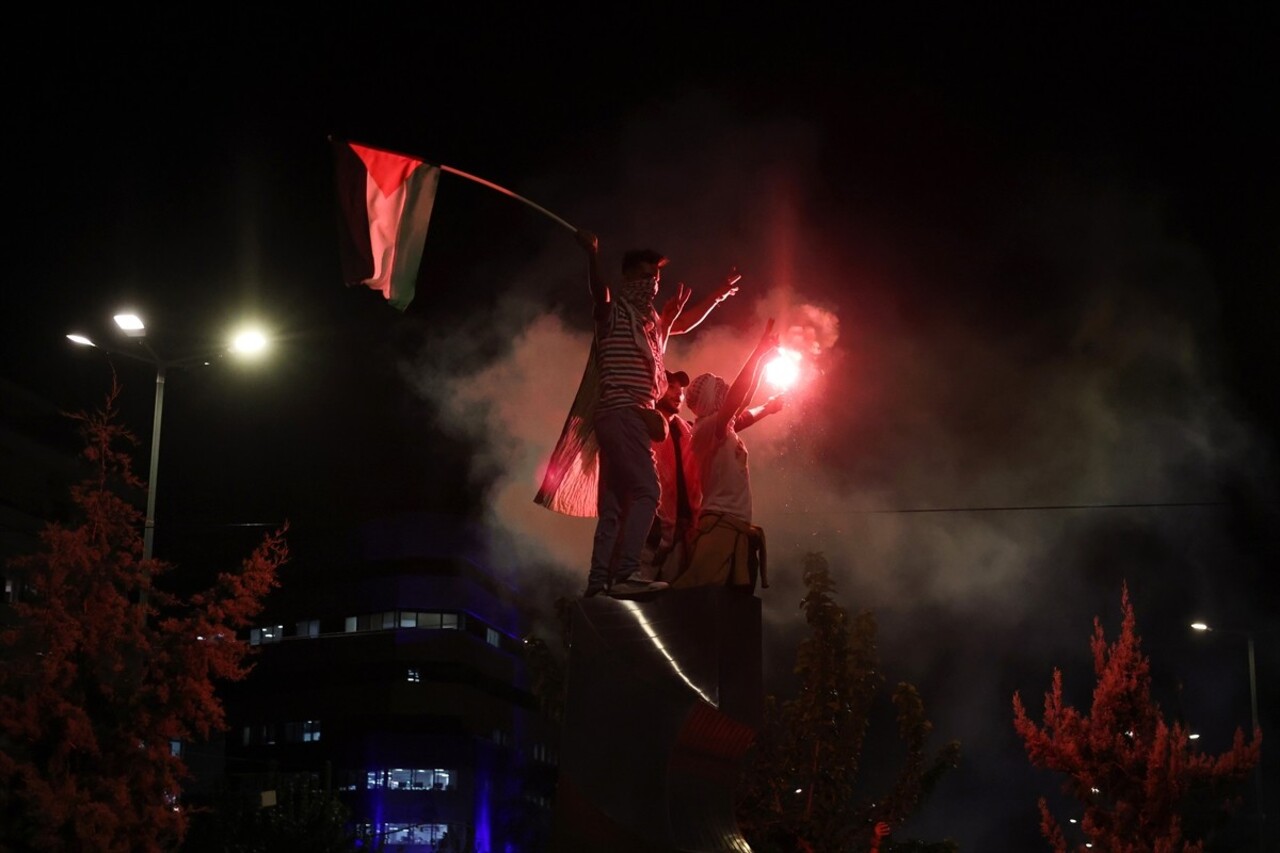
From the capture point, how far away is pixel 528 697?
71.4 metres

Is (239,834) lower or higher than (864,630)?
lower

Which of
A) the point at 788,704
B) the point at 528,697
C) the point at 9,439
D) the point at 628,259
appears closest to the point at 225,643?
the point at 628,259

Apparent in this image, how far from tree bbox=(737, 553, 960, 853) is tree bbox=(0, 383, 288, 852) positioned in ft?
34.7

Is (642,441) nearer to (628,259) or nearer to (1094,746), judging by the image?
(628,259)

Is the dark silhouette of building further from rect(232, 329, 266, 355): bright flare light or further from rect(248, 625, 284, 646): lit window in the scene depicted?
rect(232, 329, 266, 355): bright flare light

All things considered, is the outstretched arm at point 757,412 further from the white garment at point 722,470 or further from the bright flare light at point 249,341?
the bright flare light at point 249,341

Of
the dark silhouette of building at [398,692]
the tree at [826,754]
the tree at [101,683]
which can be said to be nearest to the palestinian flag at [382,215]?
the tree at [101,683]

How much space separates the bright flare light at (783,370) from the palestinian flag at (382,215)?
2913mm

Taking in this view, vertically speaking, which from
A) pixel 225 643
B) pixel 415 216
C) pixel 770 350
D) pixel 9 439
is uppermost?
pixel 9 439

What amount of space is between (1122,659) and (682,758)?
14532 millimetres

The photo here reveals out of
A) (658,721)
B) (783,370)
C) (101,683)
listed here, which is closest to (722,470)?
(783,370)

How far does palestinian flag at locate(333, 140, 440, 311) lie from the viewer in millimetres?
11828

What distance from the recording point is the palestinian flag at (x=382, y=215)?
38.8ft

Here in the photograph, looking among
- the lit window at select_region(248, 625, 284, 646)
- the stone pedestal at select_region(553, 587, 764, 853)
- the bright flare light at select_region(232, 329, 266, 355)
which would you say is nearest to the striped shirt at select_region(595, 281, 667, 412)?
the stone pedestal at select_region(553, 587, 764, 853)
